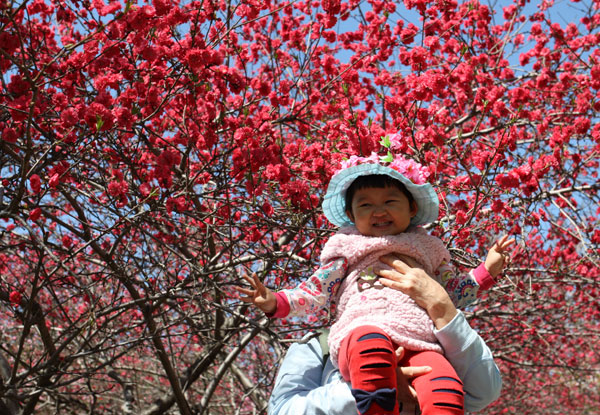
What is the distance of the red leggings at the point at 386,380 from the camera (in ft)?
4.74

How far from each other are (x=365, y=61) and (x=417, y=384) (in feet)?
13.7

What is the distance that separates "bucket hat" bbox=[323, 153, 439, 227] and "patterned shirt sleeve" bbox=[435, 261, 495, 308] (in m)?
0.20

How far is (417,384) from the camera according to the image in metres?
1.52

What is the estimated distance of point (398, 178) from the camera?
1.93 meters

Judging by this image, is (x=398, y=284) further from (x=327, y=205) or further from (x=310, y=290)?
(x=327, y=205)

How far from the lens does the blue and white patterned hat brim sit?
6.38ft

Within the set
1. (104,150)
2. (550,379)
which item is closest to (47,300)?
(104,150)

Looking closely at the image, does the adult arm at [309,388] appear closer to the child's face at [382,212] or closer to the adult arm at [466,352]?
the adult arm at [466,352]

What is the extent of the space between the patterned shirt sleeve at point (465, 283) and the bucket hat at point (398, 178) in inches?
8.1

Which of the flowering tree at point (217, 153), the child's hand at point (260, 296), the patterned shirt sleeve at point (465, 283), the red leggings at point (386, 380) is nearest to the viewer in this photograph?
the red leggings at point (386, 380)

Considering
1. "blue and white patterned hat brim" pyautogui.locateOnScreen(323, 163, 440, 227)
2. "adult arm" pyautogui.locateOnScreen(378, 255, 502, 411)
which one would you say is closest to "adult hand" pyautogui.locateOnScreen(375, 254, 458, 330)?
"adult arm" pyautogui.locateOnScreen(378, 255, 502, 411)

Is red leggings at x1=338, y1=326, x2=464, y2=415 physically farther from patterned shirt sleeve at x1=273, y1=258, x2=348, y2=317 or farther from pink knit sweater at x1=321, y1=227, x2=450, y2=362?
patterned shirt sleeve at x1=273, y1=258, x2=348, y2=317

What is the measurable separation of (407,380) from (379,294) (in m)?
0.30

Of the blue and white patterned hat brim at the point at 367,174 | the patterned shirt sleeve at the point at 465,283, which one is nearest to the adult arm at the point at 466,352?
the patterned shirt sleeve at the point at 465,283
